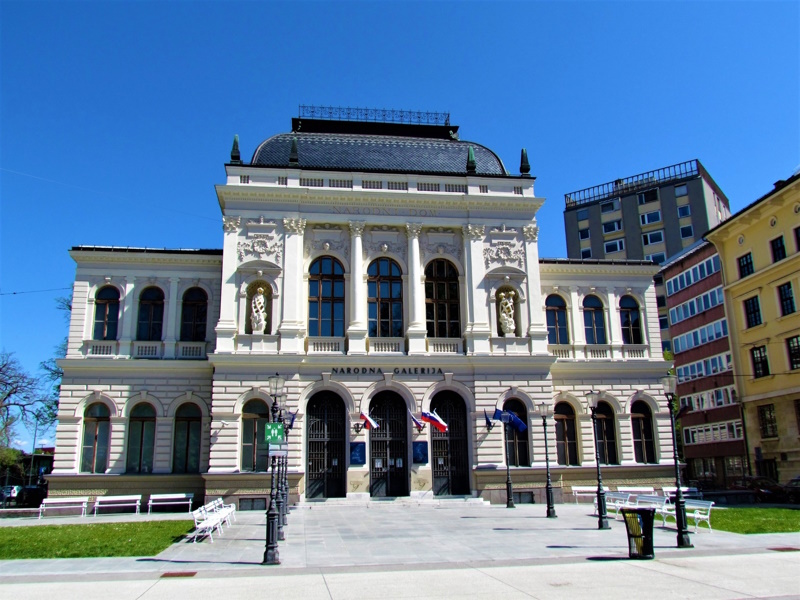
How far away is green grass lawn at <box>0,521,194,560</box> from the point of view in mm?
17562

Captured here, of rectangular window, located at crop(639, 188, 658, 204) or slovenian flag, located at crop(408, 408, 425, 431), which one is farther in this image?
rectangular window, located at crop(639, 188, 658, 204)

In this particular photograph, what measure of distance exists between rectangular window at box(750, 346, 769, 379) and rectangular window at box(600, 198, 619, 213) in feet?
140

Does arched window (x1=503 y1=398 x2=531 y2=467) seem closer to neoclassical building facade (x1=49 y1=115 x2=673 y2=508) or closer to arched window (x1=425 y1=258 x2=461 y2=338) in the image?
neoclassical building facade (x1=49 y1=115 x2=673 y2=508)

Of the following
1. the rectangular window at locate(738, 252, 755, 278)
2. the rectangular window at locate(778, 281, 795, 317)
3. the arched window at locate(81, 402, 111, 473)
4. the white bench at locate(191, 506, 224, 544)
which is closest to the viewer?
the white bench at locate(191, 506, 224, 544)

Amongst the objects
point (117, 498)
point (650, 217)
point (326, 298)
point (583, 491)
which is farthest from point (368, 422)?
point (650, 217)

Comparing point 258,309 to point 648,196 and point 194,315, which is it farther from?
point 648,196

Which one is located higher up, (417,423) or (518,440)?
(417,423)

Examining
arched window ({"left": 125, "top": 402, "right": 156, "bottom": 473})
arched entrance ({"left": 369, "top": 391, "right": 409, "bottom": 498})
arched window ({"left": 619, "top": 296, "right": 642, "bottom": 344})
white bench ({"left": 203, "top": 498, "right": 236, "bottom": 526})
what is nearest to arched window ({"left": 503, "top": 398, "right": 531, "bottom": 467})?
arched entrance ({"left": 369, "top": 391, "right": 409, "bottom": 498})

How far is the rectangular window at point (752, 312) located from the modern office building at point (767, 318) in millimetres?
65

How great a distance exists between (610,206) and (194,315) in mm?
63500

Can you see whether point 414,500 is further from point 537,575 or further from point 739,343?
point 739,343

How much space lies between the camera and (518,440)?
111 ft

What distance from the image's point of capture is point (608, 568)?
14.6 metres

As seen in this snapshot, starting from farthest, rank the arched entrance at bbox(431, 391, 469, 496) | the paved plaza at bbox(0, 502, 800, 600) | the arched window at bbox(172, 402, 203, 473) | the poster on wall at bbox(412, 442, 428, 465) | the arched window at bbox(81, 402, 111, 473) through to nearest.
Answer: the arched window at bbox(172, 402, 203, 473)
the arched entrance at bbox(431, 391, 469, 496)
the arched window at bbox(81, 402, 111, 473)
the poster on wall at bbox(412, 442, 428, 465)
the paved plaza at bbox(0, 502, 800, 600)
